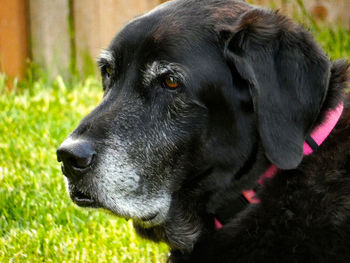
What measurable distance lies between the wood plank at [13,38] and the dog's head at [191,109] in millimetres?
5089

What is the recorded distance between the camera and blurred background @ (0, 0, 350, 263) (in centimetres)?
373

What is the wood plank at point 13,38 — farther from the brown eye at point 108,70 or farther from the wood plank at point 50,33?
the brown eye at point 108,70

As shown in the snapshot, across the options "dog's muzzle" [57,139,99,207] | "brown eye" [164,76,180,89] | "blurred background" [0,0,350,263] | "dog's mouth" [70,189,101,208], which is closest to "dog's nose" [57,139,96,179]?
"dog's muzzle" [57,139,99,207]

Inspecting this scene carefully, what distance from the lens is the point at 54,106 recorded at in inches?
260

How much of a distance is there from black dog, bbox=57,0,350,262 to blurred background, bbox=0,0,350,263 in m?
0.54

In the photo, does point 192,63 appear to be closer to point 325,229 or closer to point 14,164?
point 325,229

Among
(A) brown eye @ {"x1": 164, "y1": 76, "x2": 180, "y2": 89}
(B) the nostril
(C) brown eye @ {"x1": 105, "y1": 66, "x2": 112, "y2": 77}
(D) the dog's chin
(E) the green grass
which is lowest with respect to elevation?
(E) the green grass

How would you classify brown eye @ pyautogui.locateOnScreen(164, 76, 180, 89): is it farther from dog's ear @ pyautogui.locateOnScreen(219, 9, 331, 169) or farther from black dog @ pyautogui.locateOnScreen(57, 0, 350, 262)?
dog's ear @ pyautogui.locateOnScreen(219, 9, 331, 169)

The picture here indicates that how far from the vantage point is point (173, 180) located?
304 centimetres

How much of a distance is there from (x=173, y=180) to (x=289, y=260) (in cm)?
66

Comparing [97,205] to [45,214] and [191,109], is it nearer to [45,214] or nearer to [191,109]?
[191,109]

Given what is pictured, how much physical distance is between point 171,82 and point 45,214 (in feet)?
5.17

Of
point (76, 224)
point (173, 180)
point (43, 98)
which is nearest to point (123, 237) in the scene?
point (76, 224)

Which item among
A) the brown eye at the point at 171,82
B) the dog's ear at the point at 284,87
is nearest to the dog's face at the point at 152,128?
the brown eye at the point at 171,82
